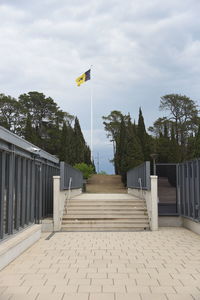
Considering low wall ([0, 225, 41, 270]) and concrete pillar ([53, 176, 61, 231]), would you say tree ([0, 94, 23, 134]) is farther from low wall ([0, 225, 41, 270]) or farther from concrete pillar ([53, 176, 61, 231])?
low wall ([0, 225, 41, 270])

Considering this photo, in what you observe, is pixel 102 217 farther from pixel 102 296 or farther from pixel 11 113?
pixel 11 113

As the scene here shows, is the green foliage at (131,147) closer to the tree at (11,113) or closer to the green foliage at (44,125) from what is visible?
the green foliage at (44,125)

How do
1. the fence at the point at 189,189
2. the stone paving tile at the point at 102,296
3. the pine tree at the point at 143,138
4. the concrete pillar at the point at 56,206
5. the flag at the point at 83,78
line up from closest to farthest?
the stone paving tile at the point at 102,296 < the fence at the point at 189,189 < the concrete pillar at the point at 56,206 < the flag at the point at 83,78 < the pine tree at the point at 143,138

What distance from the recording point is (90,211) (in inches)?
511

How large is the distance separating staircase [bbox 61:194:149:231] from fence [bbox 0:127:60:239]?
1.31 m

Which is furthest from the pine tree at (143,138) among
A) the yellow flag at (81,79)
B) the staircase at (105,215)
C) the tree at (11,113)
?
the staircase at (105,215)

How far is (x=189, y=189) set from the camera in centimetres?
1127

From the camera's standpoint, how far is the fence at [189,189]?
10.3 metres

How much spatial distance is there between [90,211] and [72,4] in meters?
7.64

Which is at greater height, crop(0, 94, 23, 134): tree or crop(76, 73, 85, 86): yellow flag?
crop(76, 73, 85, 86): yellow flag

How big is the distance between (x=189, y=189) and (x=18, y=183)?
5.99 m

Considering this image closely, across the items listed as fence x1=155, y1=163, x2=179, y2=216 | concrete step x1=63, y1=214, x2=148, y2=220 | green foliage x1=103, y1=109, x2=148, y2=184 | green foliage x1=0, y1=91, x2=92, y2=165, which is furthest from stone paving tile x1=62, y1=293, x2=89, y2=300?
green foliage x1=0, y1=91, x2=92, y2=165

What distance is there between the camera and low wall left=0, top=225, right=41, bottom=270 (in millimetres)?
6273

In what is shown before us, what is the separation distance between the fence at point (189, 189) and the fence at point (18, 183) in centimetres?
508
